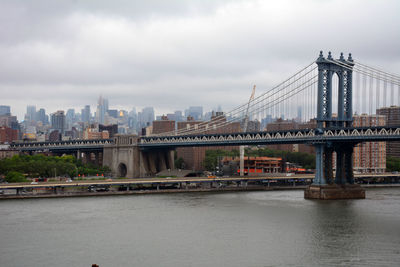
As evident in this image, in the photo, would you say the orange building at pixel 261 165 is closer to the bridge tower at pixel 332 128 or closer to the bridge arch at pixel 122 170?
the bridge arch at pixel 122 170

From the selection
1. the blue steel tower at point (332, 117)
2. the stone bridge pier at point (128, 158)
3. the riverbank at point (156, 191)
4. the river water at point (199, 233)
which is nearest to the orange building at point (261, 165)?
the stone bridge pier at point (128, 158)

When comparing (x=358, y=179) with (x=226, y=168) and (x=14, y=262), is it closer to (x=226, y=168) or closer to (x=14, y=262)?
(x=226, y=168)

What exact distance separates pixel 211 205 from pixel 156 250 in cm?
1723

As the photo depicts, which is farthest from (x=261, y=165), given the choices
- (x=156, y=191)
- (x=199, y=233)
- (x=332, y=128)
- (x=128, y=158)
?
(x=199, y=233)

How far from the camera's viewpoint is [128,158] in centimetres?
7594

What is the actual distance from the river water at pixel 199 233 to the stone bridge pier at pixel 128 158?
27059 millimetres

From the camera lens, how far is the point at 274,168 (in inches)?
3263

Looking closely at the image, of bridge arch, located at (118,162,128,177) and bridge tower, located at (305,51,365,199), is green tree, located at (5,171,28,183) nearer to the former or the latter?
bridge arch, located at (118,162,128,177)

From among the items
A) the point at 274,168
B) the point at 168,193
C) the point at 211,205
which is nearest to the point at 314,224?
the point at 211,205

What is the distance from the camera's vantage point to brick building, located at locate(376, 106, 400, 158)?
102 m

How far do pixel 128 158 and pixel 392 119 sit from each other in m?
52.8

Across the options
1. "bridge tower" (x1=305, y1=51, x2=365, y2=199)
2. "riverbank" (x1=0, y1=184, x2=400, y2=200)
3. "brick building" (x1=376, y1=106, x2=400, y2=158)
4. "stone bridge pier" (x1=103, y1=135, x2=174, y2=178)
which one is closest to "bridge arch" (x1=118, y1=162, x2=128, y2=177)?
"stone bridge pier" (x1=103, y1=135, x2=174, y2=178)

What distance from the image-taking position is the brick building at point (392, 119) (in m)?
102

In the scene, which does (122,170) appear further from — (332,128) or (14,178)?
(332,128)
